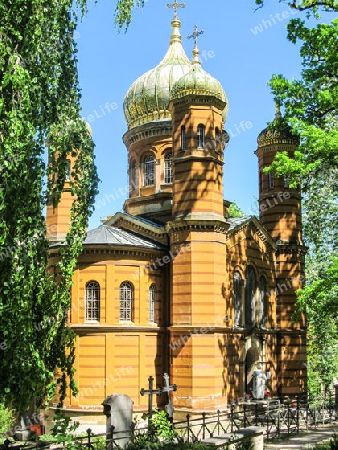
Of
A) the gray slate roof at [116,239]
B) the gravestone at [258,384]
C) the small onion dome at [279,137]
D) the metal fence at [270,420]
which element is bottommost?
the metal fence at [270,420]

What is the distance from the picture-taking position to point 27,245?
11.1 m

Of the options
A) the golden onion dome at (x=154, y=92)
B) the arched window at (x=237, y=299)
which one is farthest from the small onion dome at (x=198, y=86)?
the arched window at (x=237, y=299)

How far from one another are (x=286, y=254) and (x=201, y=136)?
833 centimetres

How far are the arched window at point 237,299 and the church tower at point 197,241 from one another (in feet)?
6.79

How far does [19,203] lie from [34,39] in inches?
125

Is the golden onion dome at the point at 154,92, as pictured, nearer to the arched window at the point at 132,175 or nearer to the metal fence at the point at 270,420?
the arched window at the point at 132,175

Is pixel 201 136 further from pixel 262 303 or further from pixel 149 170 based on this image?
pixel 262 303

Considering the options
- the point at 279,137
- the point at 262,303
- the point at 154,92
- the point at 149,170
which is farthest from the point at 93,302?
the point at 279,137

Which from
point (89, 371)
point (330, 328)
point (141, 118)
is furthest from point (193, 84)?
point (330, 328)

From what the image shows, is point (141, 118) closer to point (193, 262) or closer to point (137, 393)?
point (193, 262)

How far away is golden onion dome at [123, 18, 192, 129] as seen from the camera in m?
29.0

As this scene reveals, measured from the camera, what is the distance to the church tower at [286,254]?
2811cm

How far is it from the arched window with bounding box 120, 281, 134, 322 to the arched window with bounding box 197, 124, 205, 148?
20.6 ft

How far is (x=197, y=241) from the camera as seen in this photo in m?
22.8
